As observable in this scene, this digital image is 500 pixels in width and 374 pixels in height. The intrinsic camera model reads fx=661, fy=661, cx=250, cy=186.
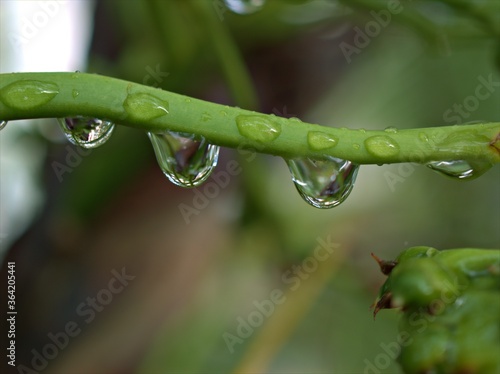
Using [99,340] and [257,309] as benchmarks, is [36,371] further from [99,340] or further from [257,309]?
[257,309]

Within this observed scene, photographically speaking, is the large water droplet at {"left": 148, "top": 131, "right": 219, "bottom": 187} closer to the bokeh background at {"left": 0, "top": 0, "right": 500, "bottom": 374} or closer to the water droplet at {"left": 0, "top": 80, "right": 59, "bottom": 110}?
the water droplet at {"left": 0, "top": 80, "right": 59, "bottom": 110}

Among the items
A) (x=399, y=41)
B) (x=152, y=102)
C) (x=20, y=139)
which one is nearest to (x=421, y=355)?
(x=152, y=102)

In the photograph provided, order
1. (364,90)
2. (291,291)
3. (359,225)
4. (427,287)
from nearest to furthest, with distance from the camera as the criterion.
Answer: (427,287) → (291,291) → (359,225) → (364,90)

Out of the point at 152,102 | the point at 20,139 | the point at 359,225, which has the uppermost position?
the point at 152,102

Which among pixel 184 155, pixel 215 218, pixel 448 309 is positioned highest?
pixel 184 155

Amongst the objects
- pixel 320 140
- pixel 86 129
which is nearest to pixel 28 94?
pixel 86 129

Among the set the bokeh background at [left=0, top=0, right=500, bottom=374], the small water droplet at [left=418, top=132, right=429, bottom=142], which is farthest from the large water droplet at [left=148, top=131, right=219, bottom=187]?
the bokeh background at [left=0, top=0, right=500, bottom=374]

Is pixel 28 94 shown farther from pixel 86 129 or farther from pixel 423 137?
pixel 423 137
